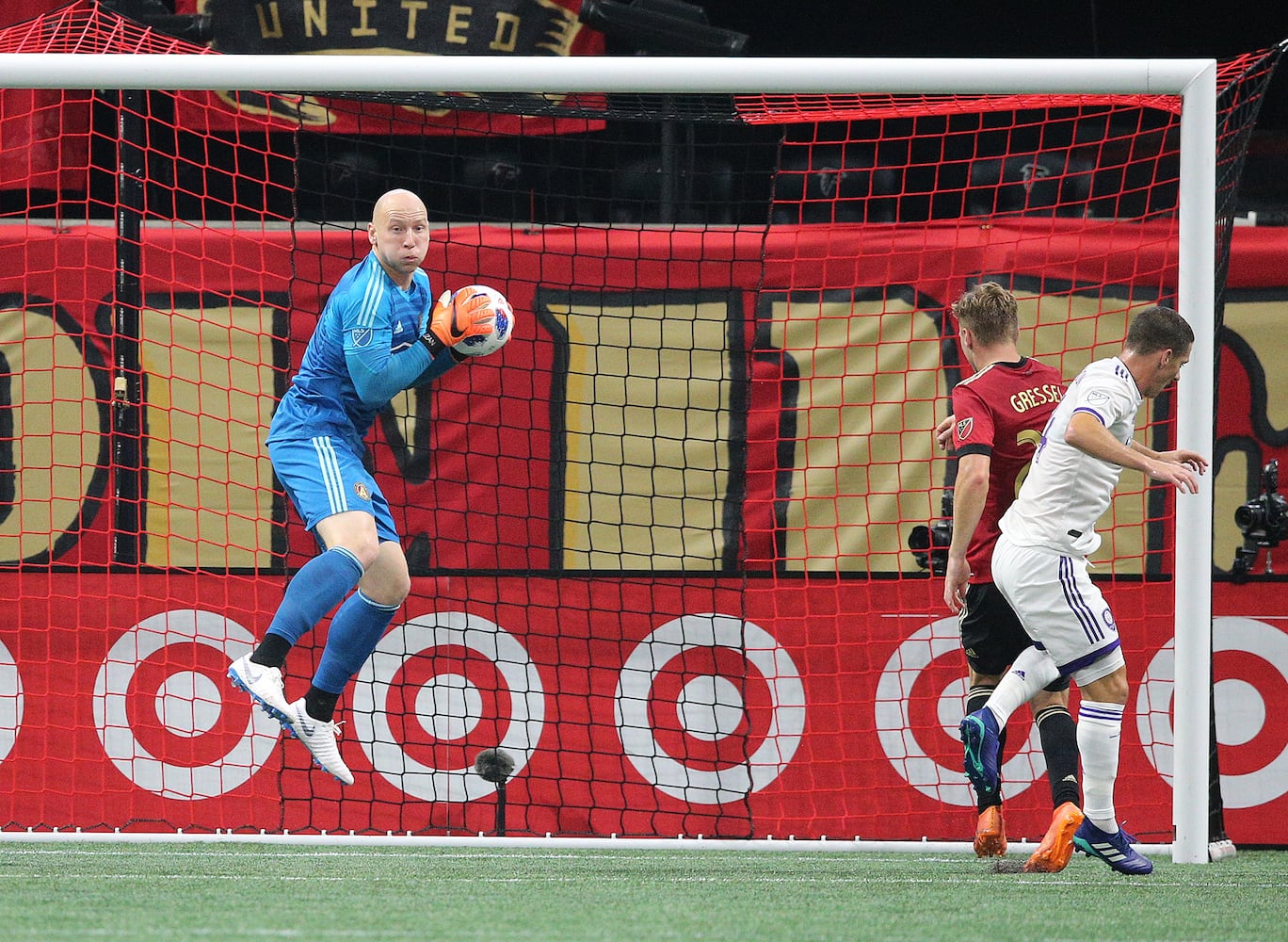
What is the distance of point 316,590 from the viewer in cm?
450

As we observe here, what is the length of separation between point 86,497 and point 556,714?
2199 mm

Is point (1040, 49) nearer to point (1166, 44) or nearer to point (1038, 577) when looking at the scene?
point (1166, 44)

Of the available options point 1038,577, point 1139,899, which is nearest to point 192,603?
point 1038,577

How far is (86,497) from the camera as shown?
6.08m

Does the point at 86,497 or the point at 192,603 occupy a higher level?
the point at 86,497

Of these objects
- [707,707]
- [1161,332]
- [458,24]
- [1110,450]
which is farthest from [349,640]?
[458,24]

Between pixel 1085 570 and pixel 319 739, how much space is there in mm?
2439

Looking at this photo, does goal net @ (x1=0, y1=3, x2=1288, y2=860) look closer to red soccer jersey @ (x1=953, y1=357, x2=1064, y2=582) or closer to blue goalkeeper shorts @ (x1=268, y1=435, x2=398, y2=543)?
red soccer jersey @ (x1=953, y1=357, x2=1064, y2=582)

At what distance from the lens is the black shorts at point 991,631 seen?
474 centimetres

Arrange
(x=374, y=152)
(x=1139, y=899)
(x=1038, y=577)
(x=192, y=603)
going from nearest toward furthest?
(x=1139, y=899) → (x=1038, y=577) → (x=192, y=603) → (x=374, y=152)

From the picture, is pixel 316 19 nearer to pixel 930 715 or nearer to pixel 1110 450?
pixel 930 715

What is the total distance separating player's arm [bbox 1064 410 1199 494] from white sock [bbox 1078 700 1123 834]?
73cm

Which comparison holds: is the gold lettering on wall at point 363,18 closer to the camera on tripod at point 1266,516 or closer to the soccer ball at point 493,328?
the soccer ball at point 493,328

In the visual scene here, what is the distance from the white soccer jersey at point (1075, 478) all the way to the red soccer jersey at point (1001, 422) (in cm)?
24
